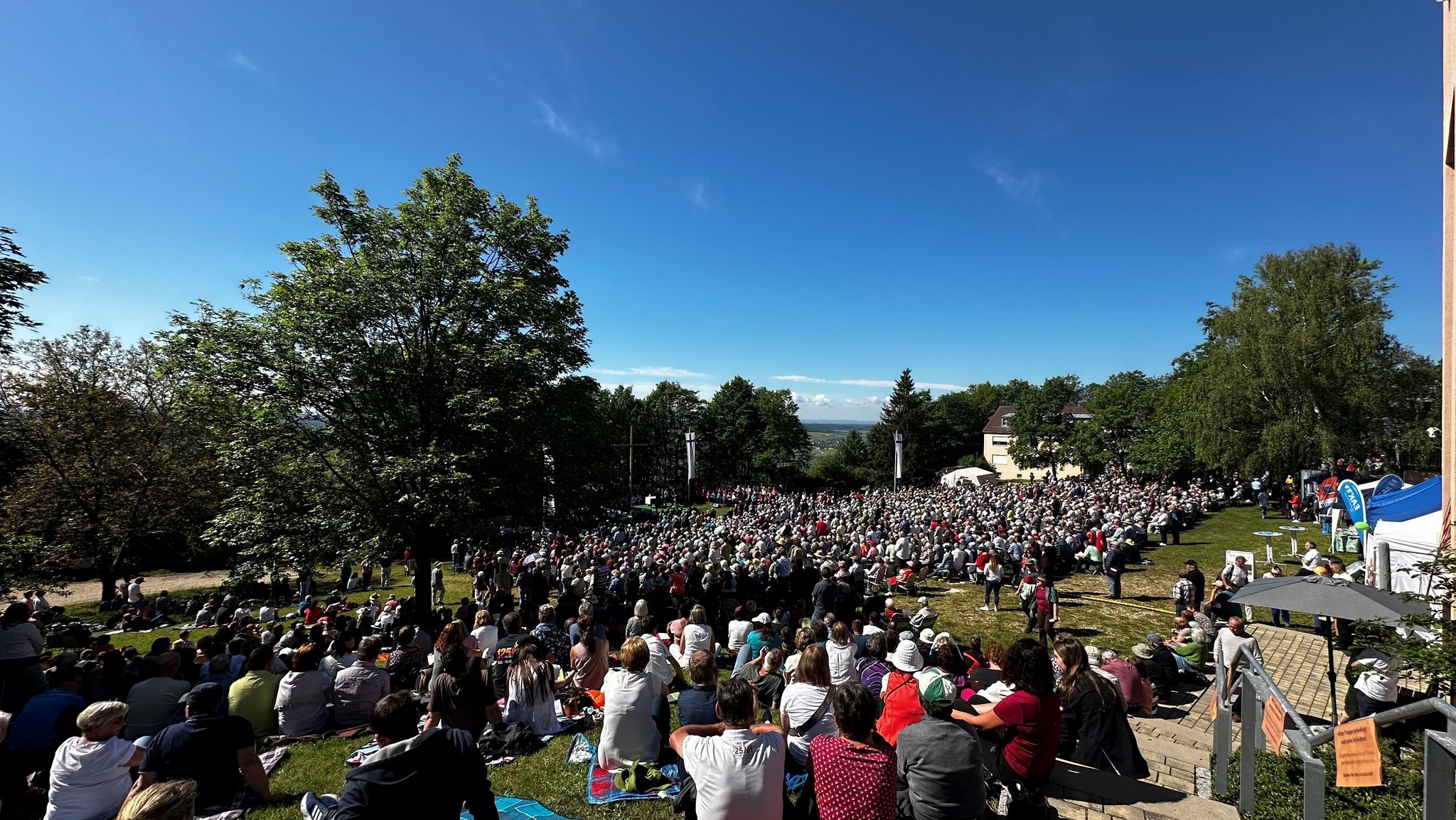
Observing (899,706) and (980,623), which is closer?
(899,706)

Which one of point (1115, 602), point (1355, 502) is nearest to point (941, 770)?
point (1115, 602)

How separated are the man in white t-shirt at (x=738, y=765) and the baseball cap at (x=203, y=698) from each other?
11.3ft

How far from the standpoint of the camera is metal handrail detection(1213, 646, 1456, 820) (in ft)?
9.80

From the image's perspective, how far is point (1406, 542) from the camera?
415 inches

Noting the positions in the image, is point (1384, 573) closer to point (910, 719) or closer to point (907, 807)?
point (910, 719)

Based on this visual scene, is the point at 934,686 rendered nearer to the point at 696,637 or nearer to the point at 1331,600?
the point at 696,637

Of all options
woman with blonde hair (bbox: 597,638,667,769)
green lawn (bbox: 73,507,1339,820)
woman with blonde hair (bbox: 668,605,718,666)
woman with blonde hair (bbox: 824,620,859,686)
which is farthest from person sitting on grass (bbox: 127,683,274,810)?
woman with blonde hair (bbox: 824,620,859,686)

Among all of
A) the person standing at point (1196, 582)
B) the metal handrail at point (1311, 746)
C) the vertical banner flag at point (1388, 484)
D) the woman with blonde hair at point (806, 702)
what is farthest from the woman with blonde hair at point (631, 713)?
the vertical banner flag at point (1388, 484)

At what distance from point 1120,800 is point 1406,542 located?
1107 cm

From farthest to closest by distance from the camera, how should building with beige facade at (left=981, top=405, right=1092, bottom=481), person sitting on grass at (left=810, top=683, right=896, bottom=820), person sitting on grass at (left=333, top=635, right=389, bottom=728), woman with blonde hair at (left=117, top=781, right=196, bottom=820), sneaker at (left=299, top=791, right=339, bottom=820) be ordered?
1. building with beige facade at (left=981, top=405, right=1092, bottom=481)
2. person sitting on grass at (left=333, top=635, right=389, bottom=728)
3. sneaker at (left=299, top=791, right=339, bottom=820)
4. person sitting on grass at (left=810, top=683, right=896, bottom=820)
5. woman with blonde hair at (left=117, top=781, right=196, bottom=820)

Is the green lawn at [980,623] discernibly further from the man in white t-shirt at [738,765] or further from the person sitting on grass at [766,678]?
the man in white t-shirt at [738,765]

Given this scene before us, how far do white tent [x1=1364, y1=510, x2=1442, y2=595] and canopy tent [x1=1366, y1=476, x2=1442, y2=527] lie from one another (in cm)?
13

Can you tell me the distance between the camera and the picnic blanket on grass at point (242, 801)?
4.14 m

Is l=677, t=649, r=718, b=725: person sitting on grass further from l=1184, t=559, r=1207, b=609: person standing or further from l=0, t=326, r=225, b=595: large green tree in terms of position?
l=0, t=326, r=225, b=595: large green tree
